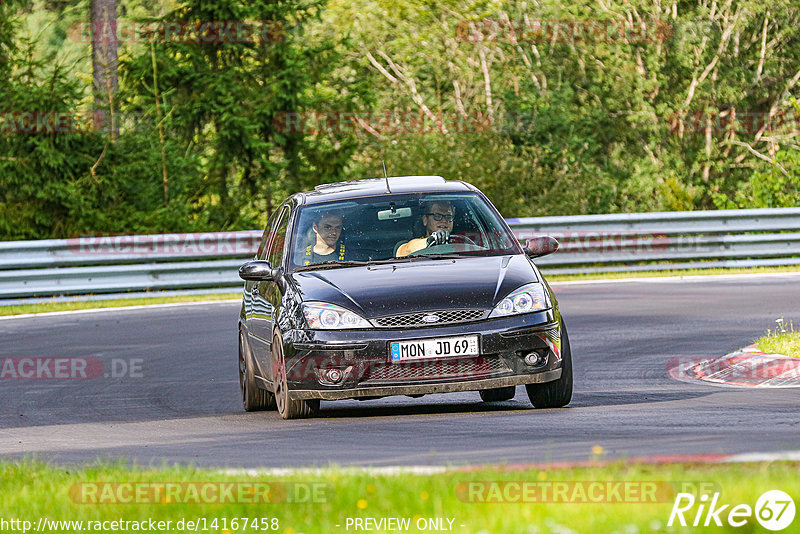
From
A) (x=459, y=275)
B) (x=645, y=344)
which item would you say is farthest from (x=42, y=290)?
(x=459, y=275)

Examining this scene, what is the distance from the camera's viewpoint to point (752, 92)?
129 ft

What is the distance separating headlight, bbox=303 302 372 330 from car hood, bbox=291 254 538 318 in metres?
0.04

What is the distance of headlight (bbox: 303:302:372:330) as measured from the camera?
9.44 meters

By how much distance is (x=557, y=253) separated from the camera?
23641 millimetres

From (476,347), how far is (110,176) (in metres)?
18.1

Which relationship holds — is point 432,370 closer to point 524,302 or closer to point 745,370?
point 524,302

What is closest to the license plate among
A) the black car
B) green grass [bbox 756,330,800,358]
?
the black car

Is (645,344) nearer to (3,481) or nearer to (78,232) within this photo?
(3,481)

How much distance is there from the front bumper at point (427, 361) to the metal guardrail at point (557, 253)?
12534 mm

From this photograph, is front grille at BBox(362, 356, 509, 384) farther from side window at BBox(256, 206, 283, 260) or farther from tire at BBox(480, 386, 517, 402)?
side window at BBox(256, 206, 283, 260)

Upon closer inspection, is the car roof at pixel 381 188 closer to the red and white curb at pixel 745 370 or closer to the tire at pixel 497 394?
the tire at pixel 497 394

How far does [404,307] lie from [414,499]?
3580 mm

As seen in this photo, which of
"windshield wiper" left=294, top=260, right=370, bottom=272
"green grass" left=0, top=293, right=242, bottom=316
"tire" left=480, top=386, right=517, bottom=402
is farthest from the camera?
"green grass" left=0, top=293, right=242, bottom=316

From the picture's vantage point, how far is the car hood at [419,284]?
9.41m
